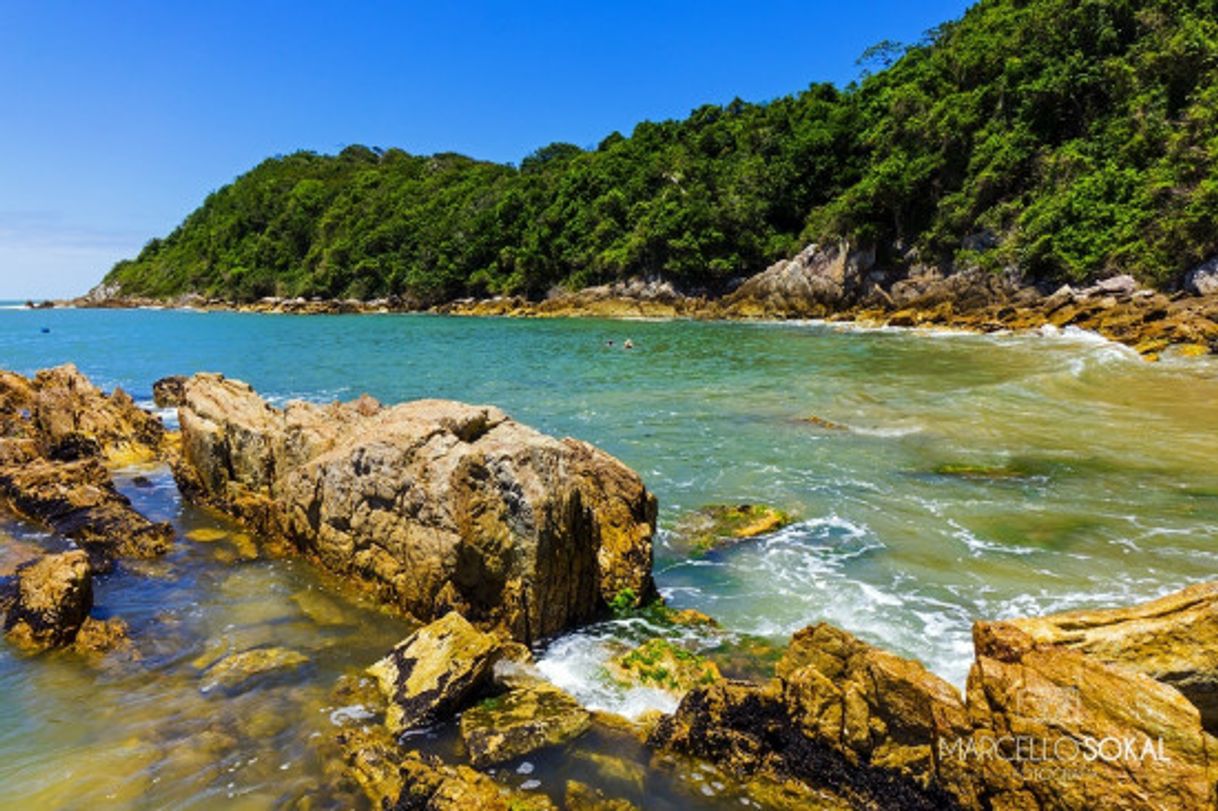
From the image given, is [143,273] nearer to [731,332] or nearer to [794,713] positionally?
[731,332]

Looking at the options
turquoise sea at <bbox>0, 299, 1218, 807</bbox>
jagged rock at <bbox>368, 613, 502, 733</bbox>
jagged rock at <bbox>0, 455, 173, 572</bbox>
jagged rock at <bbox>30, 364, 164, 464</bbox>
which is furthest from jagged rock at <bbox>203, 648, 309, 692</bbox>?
jagged rock at <bbox>30, 364, 164, 464</bbox>

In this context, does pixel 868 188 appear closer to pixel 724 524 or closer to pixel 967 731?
pixel 724 524

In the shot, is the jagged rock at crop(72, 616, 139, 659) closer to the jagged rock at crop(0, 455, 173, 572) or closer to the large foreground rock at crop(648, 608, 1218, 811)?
the jagged rock at crop(0, 455, 173, 572)

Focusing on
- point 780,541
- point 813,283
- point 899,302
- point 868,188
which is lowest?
point 780,541

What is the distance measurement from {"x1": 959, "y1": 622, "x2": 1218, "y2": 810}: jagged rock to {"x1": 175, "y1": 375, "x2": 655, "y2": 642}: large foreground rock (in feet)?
14.1

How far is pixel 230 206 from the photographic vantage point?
5630 inches

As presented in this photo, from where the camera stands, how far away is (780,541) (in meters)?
10.8

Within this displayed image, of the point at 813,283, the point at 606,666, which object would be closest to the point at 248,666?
the point at 606,666

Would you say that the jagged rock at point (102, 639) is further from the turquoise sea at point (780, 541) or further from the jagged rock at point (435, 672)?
the jagged rock at point (435, 672)

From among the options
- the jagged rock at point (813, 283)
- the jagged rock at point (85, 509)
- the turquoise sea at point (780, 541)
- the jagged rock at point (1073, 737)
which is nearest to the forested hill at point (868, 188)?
the jagged rock at point (813, 283)

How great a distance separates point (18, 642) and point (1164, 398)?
26.4 m

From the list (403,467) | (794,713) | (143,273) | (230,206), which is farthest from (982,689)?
(143,273)

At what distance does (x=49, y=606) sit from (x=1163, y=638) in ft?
33.8

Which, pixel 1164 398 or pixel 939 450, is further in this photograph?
pixel 1164 398
